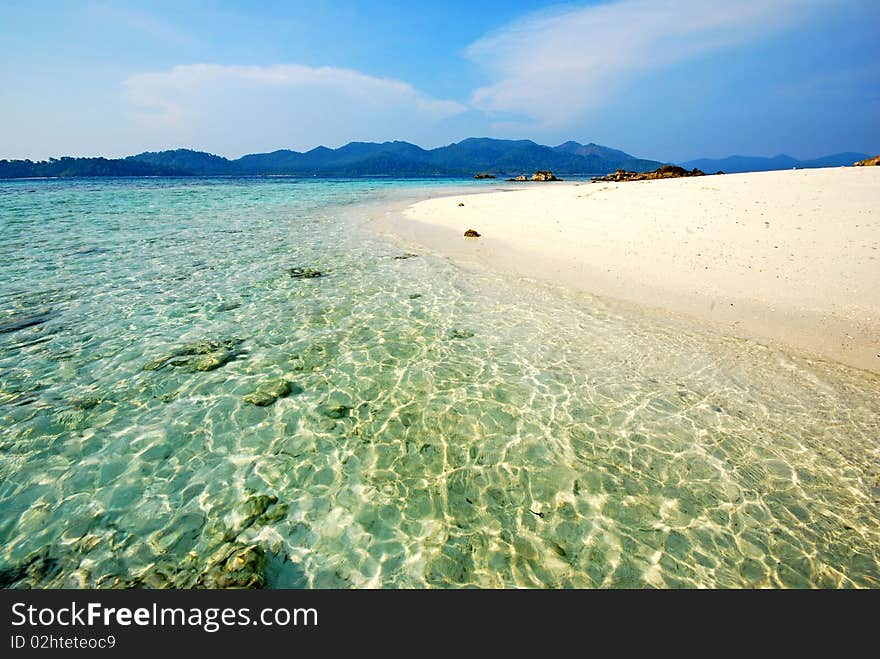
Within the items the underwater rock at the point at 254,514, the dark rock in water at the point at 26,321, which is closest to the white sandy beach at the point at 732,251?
the underwater rock at the point at 254,514

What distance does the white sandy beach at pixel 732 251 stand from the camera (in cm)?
1039

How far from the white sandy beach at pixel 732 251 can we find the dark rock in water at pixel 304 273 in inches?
259

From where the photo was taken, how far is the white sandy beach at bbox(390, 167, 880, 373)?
10.4 m

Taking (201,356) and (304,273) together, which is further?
(304,273)

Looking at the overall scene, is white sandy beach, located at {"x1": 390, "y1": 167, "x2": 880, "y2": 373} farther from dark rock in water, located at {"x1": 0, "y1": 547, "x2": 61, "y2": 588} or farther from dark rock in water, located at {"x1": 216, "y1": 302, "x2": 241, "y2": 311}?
dark rock in water, located at {"x1": 0, "y1": 547, "x2": 61, "y2": 588}

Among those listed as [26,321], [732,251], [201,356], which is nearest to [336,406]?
[201,356]

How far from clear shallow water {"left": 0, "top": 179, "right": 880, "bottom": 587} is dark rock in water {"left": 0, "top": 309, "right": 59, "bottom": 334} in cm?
8

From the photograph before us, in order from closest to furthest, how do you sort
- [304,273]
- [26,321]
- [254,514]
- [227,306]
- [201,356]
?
[254,514] → [201,356] → [26,321] → [227,306] → [304,273]

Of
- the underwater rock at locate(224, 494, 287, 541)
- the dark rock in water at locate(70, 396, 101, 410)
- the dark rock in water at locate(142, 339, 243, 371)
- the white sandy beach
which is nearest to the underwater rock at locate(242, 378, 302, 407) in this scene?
the dark rock in water at locate(142, 339, 243, 371)

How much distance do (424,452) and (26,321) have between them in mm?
13087

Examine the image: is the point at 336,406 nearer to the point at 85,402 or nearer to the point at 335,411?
the point at 335,411

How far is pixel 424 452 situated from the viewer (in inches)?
261
